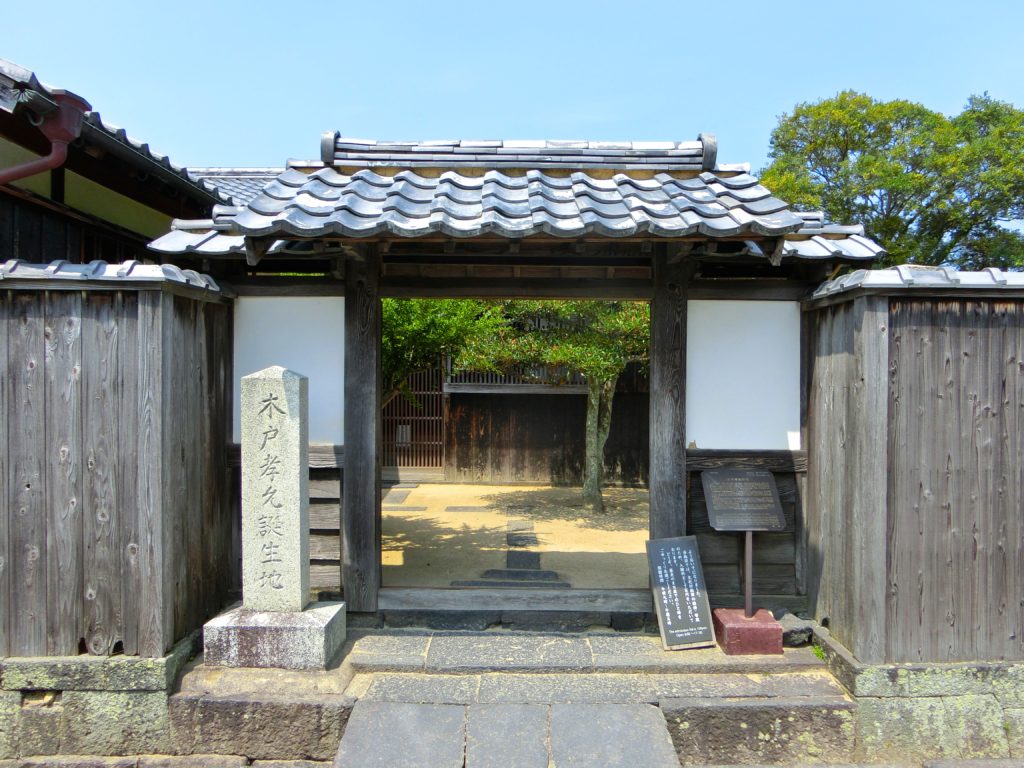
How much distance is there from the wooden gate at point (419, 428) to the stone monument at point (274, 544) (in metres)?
10.5

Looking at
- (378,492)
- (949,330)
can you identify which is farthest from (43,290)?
(949,330)

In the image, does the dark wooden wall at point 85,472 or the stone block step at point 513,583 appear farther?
the stone block step at point 513,583

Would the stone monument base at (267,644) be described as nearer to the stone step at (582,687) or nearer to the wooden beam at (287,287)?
the stone step at (582,687)

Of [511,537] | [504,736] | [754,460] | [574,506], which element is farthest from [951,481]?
[574,506]

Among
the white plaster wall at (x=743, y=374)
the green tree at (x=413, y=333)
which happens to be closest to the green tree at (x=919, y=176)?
the green tree at (x=413, y=333)

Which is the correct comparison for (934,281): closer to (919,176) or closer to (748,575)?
(748,575)

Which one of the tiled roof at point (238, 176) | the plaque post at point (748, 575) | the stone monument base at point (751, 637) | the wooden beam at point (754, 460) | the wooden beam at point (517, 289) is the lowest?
the stone monument base at point (751, 637)

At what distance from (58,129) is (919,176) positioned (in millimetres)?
18811

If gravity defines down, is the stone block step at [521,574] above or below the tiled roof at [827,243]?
below

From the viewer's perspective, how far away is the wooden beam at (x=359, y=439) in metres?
5.00

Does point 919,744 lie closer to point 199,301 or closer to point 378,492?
point 378,492

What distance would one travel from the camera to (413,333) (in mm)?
8289

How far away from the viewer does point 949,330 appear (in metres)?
4.14

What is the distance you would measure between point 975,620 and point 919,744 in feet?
2.79
